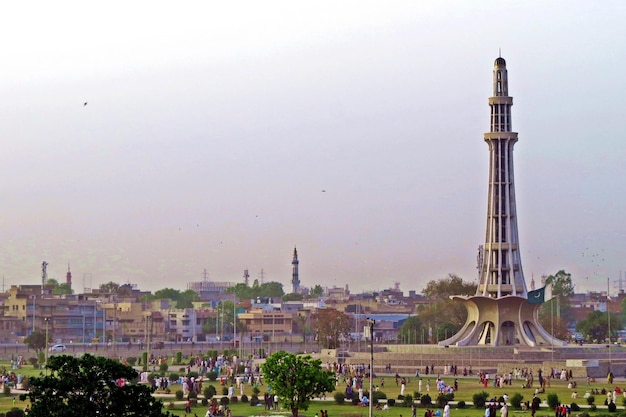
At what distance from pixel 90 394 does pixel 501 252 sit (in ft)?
170

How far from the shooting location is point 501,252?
7862cm

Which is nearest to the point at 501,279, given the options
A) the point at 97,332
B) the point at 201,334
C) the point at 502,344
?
the point at 502,344

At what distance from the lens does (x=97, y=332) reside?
5197 inches

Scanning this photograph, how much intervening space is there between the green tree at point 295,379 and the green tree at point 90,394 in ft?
44.6

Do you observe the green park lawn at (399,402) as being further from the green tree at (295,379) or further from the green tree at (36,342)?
the green tree at (36,342)

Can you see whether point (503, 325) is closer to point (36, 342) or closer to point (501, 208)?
point (501, 208)

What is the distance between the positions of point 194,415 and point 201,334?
101 metres

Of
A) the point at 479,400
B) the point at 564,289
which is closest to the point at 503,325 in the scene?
the point at 479,400

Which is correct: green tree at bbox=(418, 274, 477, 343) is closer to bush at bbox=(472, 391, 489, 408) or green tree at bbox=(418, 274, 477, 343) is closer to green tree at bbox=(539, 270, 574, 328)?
green tree at bbox=(539, 270, 574, 328)

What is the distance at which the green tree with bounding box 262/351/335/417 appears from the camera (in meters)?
42.9

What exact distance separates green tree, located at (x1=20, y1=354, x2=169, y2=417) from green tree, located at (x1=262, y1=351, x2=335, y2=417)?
13605mm

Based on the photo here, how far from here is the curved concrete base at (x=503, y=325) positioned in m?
77.1

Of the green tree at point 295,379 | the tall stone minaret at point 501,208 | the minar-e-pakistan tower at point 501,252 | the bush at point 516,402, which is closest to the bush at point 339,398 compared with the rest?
the bush at point 516,402

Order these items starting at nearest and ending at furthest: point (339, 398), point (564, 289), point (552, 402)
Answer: point (552, 402)
point (339, 398)
point (564, 289)
